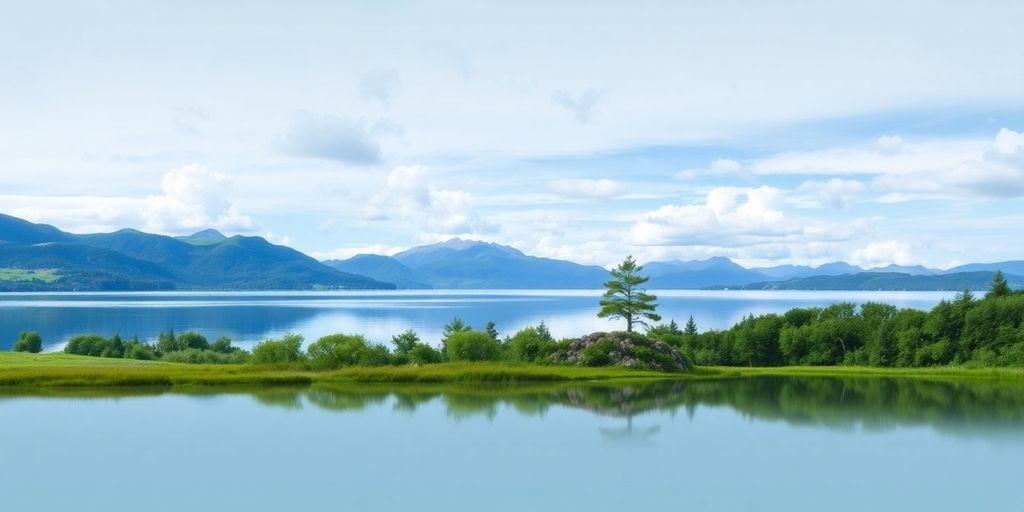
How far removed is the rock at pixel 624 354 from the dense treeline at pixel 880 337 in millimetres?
15343

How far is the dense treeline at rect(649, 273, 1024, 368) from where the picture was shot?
6056 centimetres

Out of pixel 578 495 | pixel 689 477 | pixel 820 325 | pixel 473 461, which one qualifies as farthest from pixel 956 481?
pixel 820 325

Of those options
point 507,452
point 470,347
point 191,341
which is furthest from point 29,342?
point 507,452

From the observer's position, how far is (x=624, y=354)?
5691 cm

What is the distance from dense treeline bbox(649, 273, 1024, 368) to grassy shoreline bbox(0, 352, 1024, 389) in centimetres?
403

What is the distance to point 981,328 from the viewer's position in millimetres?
60938

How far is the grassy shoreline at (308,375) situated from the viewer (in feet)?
155

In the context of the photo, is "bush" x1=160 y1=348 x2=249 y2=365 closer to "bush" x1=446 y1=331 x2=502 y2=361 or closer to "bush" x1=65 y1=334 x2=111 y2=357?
"bush" x1=65 y1=334 x2=111 y2=357

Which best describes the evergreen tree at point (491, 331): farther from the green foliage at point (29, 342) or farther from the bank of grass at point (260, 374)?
the green foliage at point (29, 342)

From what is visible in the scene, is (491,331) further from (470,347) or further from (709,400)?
(709,400)

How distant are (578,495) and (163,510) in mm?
10391

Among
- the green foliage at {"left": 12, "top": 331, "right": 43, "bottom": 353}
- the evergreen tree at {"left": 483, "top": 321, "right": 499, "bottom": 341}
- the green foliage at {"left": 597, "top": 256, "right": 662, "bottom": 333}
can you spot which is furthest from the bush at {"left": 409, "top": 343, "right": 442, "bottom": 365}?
the green foliage at {"left": 12, "top": 331, "right": 43, "bottom": 353}

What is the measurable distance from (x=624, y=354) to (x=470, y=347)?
10.4m

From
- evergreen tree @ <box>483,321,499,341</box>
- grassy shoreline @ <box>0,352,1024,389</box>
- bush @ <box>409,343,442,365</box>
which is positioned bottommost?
grassy shoreline @ <box>0,352,1024,389</box>
